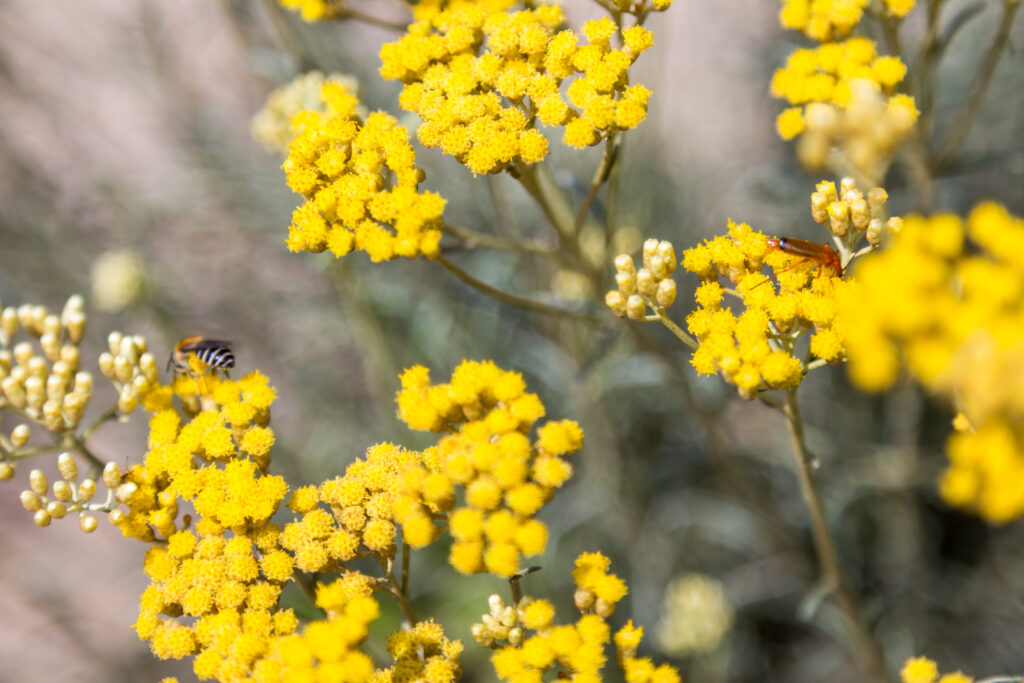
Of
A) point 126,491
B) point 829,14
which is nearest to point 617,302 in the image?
point 829,14

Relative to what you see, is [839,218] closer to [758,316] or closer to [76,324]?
[758,316]

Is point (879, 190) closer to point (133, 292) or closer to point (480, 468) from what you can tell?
point (480, 468)

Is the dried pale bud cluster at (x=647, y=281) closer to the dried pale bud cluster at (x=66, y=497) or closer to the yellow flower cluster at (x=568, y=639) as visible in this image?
the yellow flower cluster at (x=568, y=639)

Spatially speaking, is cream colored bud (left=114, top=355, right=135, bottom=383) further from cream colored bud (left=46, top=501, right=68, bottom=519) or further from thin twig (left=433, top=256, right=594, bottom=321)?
thin twig (left=433, top=256, right=594, bottom=321)

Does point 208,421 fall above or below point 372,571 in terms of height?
above

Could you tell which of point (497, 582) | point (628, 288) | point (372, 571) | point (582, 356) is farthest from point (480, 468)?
point (372, 571)

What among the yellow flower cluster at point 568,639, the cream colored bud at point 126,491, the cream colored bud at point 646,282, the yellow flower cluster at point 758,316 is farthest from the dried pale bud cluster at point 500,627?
the cream colored bud at point 126,491
